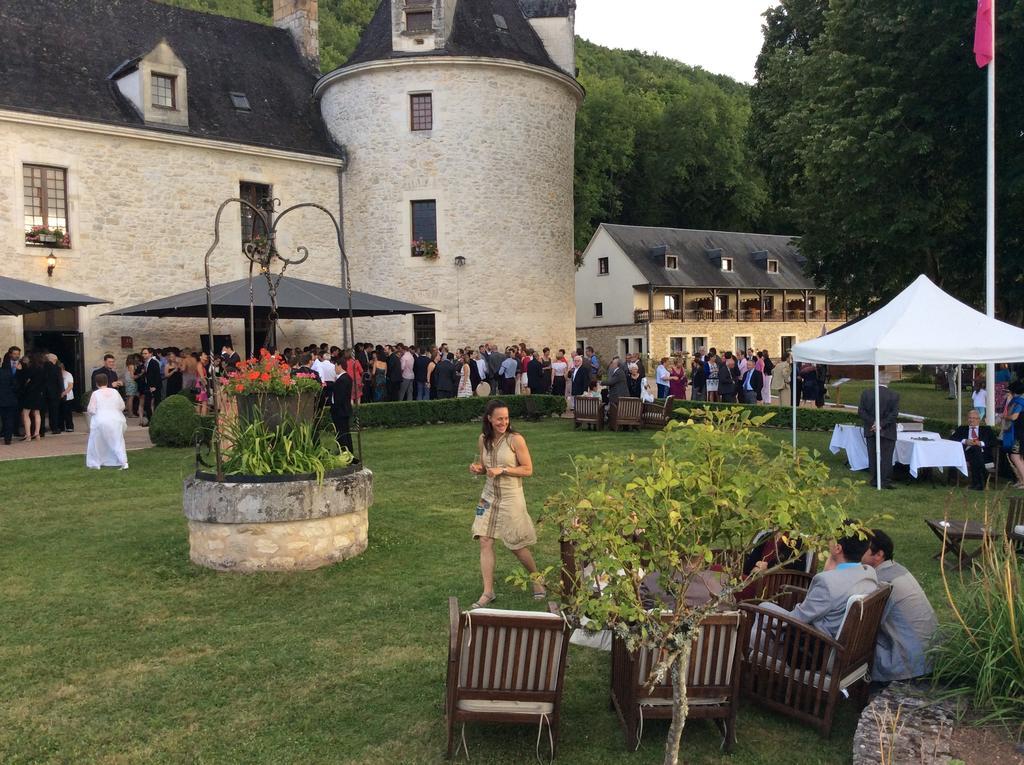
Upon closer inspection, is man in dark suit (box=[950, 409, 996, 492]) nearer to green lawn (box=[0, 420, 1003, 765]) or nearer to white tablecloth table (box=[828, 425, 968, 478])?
white tablecloth table (box=[828, 425, 968, 478])

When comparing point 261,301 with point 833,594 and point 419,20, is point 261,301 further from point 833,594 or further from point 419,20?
point 833,594

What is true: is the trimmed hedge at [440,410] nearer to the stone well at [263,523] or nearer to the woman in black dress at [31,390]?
the woman in black dress at [31,390]

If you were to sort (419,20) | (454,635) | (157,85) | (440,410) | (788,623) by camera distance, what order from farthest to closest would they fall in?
(419,20), (157,85), (440,410), (788,623), (454,635)

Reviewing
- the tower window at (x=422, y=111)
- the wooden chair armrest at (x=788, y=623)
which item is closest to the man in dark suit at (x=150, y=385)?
the tower window at (x=422, y=111)

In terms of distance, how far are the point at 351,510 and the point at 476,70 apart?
801 inches

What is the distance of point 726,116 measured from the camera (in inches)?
1962

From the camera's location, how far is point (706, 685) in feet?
14.6

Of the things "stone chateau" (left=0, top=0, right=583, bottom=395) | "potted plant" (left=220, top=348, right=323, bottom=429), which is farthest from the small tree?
"stone chateau" (left=0, top=0, right=583, bottom=395)

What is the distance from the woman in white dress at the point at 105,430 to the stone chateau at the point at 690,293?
34045 millimetres

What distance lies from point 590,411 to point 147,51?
1611 cm

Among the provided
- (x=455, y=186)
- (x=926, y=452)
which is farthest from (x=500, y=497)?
(x=455, y=186)

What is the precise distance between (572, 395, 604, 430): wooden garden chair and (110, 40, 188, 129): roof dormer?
14.0 m

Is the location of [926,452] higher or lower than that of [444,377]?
lower

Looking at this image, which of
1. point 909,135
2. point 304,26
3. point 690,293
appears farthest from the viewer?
point 690,293
